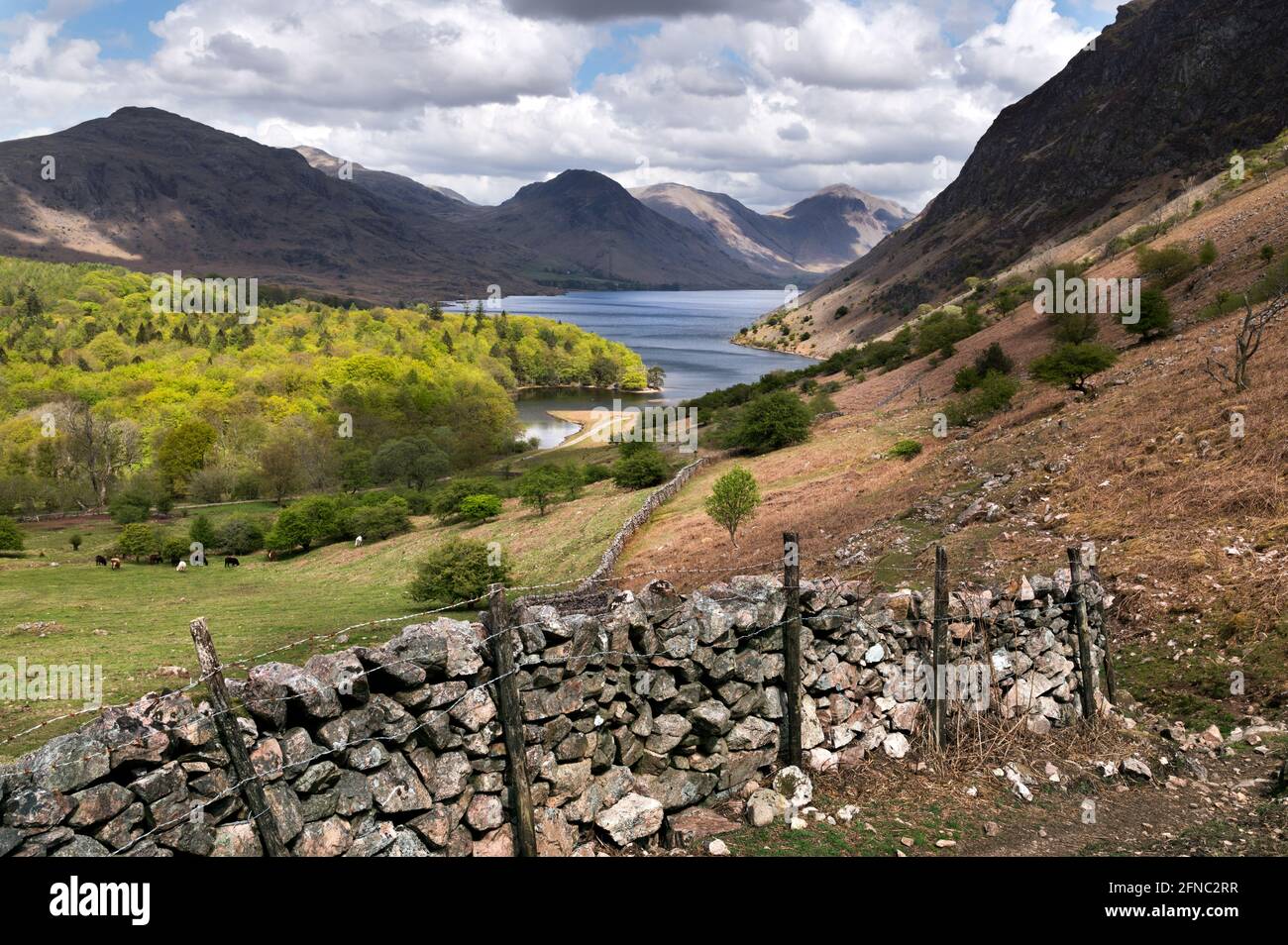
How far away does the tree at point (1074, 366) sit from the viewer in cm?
3709

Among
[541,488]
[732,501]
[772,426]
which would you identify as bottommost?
[541,488]

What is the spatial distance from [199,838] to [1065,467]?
23677mm

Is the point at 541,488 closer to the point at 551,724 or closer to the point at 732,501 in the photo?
the point at 732,501

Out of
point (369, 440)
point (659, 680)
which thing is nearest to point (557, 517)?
point (659, 680)

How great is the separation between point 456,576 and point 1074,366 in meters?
28.4

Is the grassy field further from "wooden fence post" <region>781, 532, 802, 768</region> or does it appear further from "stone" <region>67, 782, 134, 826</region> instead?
"wooden fence post" <region>781, 532, 802, 768</region>

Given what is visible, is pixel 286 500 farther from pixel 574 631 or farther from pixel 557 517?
pixel 574 631

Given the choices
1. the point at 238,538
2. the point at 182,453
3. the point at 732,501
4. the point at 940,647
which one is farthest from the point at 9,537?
the point at 940,647

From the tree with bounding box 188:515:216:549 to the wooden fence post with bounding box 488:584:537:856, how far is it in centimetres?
5862

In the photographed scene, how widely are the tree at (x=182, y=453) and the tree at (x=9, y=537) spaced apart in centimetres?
2805

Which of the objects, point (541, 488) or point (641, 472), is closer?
point (641, 472)

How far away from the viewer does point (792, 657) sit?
36.9 ft

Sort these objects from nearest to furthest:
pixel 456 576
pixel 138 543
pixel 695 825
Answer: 1. pixel 695 825
2. pixel 456 576
3. pixel 138 543
